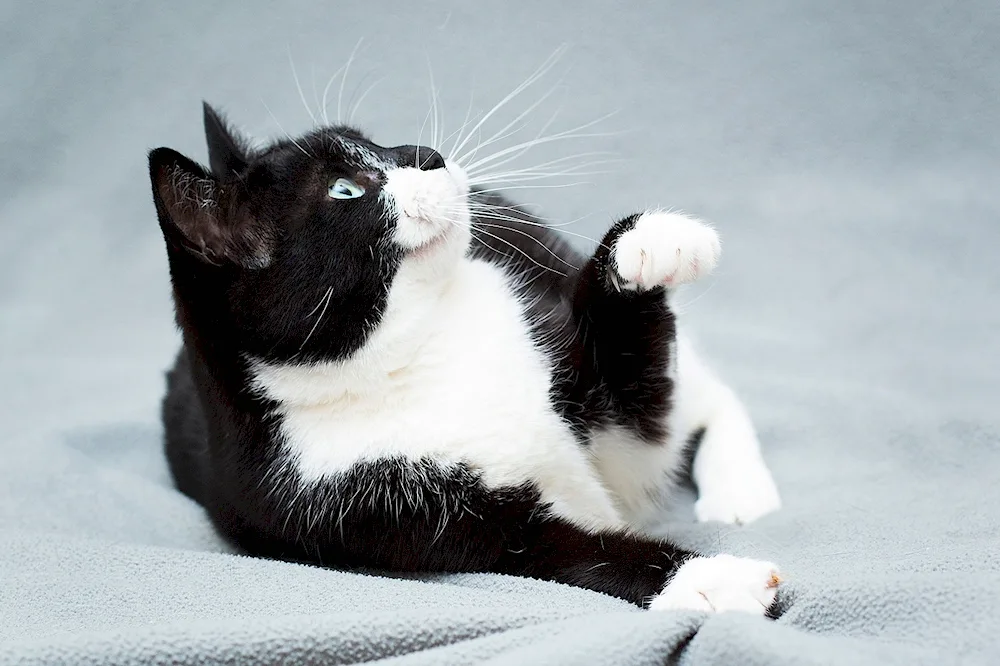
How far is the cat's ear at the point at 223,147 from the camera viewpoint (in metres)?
1.27

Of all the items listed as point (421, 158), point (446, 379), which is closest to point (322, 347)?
point (446, 379)

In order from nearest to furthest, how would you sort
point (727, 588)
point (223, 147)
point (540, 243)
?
point (727, 588)
point (223, 147)
point (540, 243)

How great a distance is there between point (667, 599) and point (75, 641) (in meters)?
0.55

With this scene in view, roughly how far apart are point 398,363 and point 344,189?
21 centimetres

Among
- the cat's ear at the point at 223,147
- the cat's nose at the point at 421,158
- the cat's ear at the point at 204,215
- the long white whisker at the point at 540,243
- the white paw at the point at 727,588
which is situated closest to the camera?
the white paw at the point at 727,588

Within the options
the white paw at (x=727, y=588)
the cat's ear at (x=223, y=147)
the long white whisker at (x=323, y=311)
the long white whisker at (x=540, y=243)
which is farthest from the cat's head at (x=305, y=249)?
the white paw at (x=727, y=588)

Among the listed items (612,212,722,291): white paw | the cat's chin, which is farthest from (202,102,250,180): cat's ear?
(612,212,722,291): white paw

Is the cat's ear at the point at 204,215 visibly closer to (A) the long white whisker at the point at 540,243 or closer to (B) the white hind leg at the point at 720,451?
(A) the long white whisker at the point at 540,243

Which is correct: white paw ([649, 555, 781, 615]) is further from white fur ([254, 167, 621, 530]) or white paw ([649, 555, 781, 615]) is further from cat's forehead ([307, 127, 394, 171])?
cat's forehead ([307, 127, 394, 171])

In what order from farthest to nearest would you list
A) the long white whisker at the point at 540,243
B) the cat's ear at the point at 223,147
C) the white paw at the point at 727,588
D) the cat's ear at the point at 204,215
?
the long white whisker at the point at 540,243 → the cat's ear at the point at 223,147 → the cat's ear at the point at 204,215 → the white paw at the point at 727,588

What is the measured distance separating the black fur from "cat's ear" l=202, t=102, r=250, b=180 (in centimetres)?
10

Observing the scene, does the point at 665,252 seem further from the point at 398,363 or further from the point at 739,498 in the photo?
the point at 739,498

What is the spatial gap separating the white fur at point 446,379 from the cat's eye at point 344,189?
4 cm

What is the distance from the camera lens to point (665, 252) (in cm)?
111
